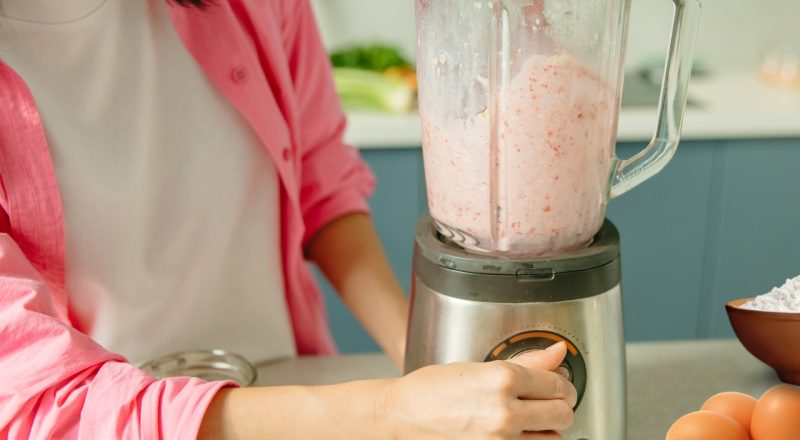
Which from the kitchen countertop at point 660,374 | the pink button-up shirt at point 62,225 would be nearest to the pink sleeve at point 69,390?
the pink button-up shirt at point 62,225

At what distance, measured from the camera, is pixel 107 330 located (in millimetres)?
868

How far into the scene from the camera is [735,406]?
26.8 inches

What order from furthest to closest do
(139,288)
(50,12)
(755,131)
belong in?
(755,131)
(139,288)
(50,12)

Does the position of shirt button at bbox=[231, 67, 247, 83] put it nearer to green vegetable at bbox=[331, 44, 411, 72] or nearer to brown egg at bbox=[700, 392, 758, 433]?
brown egg at bbox=[700, 392, 758, 433]

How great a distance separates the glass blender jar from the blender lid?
0.02m

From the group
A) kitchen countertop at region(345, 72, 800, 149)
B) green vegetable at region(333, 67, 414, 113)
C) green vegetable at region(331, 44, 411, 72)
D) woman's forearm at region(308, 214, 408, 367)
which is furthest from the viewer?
green vegetable at region(331, 44, 411, 72)

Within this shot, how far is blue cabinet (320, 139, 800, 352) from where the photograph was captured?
1.83 meters

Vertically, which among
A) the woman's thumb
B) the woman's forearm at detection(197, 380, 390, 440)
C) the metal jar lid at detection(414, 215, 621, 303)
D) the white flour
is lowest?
the woman's forearm at detection(197, 380, 390, 440)

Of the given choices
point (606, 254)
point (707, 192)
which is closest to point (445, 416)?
point (606, 254)

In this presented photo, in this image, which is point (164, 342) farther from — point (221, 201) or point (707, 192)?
point (707, 192)

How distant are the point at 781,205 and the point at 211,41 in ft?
4.62

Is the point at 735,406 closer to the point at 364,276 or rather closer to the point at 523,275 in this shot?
the point at 523,275

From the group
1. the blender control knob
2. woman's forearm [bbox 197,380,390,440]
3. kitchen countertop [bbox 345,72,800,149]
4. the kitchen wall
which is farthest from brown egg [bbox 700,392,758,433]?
the kitchen wall

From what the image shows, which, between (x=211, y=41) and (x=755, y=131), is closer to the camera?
(x=211, y=41)
